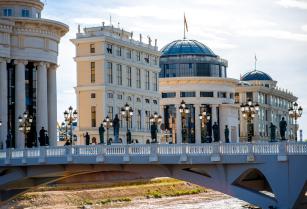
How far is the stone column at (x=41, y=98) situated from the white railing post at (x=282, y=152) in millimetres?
51225

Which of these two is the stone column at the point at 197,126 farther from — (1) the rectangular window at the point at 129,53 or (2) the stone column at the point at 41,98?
(2) the stone column at the point at 41,98

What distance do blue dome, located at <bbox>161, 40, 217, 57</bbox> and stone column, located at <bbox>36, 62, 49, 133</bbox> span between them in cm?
6186

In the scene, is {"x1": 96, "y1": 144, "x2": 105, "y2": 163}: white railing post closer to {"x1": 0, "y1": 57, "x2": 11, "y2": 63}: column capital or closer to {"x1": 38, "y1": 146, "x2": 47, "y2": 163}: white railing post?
{"x1": 38, "y1": 146, "x2": 47, "y2": 163}: white railing post

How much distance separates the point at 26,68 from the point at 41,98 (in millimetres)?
4441

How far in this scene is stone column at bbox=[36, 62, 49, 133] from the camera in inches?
3839

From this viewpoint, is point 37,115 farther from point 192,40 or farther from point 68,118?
point 192,40

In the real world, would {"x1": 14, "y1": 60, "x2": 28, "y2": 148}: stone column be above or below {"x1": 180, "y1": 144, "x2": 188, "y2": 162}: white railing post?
above

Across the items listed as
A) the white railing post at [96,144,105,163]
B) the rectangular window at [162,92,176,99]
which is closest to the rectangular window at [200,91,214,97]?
the rectangular window at [162,92,176,99]

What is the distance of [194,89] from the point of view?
495 feet

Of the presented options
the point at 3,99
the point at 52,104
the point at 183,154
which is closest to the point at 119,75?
the point at 52,104

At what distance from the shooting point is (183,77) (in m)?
150

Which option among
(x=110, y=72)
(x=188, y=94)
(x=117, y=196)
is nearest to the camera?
(x=117, y=196)

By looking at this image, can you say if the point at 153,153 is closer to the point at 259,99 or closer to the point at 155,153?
the point at 155,153

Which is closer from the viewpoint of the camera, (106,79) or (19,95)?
(19,95)
